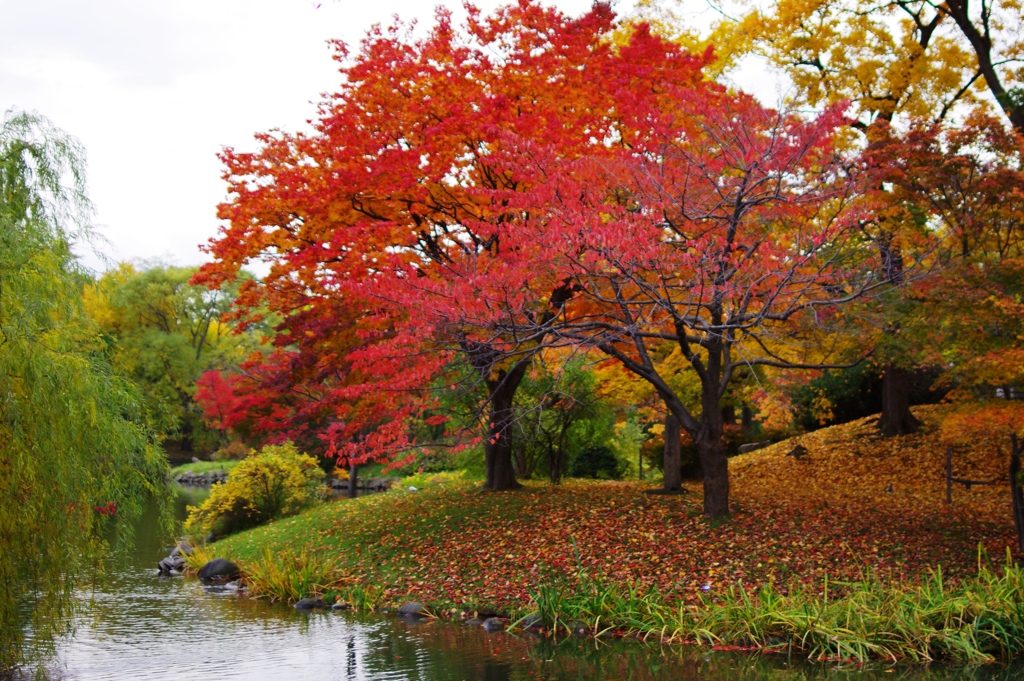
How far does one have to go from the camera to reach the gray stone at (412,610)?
33.5 feet

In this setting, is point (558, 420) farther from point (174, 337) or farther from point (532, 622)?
point (174, 337)

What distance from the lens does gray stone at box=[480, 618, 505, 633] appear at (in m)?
9.39

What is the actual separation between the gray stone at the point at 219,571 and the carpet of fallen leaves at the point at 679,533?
1.60 ft

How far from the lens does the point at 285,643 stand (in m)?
9.10

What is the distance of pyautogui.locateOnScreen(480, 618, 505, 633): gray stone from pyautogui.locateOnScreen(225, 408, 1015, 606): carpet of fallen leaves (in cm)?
34

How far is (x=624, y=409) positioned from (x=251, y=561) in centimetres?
768

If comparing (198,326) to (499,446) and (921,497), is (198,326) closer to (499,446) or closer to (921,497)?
(499,446)

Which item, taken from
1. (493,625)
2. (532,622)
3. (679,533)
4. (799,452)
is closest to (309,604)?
(493,625)

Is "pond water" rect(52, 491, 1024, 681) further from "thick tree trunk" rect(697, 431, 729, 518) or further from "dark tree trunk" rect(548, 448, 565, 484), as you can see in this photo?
"dark tree trunk" rect(548, 448, 565, 484)

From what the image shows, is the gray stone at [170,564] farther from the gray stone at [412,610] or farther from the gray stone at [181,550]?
the gray stone at [412,610]

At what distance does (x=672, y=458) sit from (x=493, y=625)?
5.30 metres

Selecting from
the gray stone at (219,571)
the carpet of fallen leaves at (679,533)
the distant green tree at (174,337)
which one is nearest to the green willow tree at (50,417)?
the carpet of fallen leaves at (679,533)

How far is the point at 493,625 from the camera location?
9445mm

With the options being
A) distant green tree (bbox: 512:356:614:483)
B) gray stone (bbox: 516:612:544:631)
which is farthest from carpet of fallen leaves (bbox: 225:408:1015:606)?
distant green tree (bbox: 512:356:614:483)
